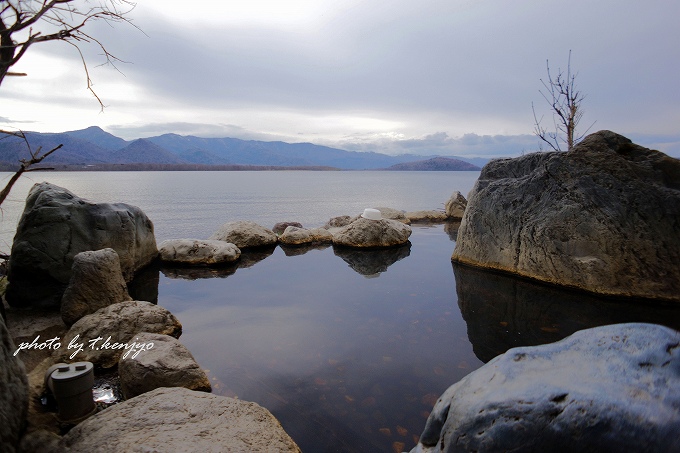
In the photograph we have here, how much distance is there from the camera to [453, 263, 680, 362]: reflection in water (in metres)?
5.77

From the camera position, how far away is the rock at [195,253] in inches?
416

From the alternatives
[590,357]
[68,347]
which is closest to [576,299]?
[590,357]

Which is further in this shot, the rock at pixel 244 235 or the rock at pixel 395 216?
the rock at pixel 395 216

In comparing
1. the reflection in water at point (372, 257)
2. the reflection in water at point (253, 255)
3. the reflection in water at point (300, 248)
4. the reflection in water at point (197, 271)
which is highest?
the reflection in water at point (372, 257)

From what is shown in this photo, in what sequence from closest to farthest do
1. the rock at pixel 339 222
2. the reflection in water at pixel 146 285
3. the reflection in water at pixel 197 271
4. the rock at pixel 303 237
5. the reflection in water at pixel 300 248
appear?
the reflection in water at pixel 146 285 < the reflection in water at pixel 197 271 < the reflection in water at pixel 300 248 < the rock at pixel 303 237 < the rock at pixel 339 222

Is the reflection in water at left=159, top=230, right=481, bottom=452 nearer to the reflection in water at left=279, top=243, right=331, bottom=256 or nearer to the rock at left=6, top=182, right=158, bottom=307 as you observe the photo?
the rock at left=6, top=182, right=158, bottom=307

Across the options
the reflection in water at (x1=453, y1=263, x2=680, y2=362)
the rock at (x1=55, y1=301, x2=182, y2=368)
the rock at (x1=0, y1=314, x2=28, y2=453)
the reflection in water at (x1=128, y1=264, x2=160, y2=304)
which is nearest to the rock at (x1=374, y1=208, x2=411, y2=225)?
the reflection in water at (x1=453, y1=263, x2=680, y2=362)

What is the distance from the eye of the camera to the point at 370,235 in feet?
42.5

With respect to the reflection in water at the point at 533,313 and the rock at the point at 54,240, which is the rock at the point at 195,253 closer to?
the rock at the point at 54,240

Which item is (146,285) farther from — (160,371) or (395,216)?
(395,216)

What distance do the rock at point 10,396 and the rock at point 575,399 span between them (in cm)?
316

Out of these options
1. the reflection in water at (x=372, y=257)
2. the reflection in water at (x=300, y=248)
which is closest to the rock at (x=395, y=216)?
the reflection in water at (x=372, y=257)

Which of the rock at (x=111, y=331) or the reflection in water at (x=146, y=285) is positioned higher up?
the rock at (x=111, y=331)

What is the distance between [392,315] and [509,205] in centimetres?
479
